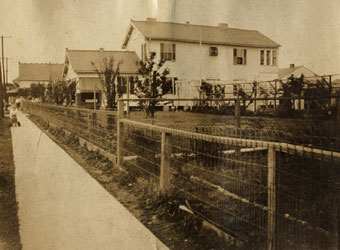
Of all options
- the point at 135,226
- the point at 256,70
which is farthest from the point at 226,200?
the point at 256,70

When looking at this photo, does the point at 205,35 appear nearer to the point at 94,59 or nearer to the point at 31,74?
the point at 94,59

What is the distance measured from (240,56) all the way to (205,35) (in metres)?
3.38

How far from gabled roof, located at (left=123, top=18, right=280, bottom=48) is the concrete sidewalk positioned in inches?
726

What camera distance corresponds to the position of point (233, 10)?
4.50 metres

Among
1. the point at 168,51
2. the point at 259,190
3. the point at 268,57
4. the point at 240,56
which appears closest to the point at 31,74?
the point at 168,51

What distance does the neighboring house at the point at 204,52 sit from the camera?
24.5 m

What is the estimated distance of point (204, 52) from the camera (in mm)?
25844

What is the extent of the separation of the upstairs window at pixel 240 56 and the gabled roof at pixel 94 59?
7.52 meters

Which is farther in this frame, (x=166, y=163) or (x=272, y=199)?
(x=166, y=163)

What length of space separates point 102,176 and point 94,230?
2.30 metres

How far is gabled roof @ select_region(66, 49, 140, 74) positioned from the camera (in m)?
24.7

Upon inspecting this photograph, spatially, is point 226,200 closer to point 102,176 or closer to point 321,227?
point 321,227

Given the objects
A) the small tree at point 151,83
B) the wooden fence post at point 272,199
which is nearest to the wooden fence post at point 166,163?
the wooden fence post at point 272,199

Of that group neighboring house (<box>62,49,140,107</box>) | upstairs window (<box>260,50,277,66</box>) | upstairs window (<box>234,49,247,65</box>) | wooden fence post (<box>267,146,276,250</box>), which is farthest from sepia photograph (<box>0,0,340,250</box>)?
upstairs window (<box>260,50,277,66</box>)
